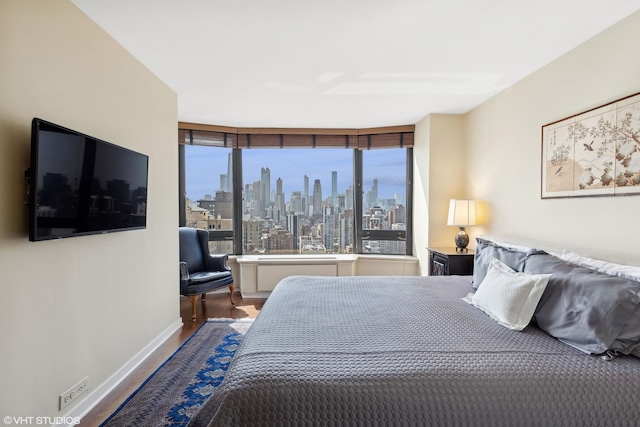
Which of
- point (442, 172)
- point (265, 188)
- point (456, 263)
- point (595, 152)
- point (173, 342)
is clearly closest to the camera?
point (595, 152)

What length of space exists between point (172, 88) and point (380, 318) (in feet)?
9.50

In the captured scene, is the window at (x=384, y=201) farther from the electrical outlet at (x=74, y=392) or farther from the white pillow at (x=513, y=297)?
the electrical outlet at (x=74, y=392)

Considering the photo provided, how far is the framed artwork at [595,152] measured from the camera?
191 cm

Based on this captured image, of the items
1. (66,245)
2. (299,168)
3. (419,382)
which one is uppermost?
(299,168)

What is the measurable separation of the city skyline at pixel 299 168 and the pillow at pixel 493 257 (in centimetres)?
229

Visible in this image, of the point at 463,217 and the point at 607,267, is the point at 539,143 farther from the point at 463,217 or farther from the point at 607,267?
the point at 607,267

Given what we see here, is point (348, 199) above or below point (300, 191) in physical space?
below

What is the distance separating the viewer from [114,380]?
2.22m

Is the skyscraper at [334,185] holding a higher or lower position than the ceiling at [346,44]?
lower

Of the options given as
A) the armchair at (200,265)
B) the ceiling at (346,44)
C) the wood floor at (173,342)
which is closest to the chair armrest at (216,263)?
the armchair at (200,265)

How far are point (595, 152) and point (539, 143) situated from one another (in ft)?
1.87

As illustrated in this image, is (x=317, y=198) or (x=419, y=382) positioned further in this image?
(x=317, y=198)

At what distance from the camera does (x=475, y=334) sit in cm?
153

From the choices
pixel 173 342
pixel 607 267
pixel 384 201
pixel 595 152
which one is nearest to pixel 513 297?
pixel 607 267
